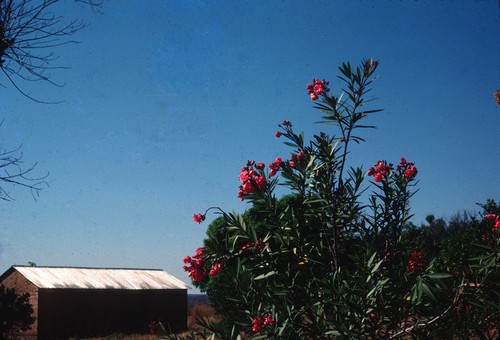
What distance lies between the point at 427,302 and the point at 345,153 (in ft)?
6.32

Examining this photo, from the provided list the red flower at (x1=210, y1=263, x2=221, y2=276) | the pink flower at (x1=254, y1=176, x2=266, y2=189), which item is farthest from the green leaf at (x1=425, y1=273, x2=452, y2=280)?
the red flower at (x1=210, y1=263, x2=221, y2=276)

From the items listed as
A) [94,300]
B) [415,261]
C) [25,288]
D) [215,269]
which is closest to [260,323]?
[215,269]

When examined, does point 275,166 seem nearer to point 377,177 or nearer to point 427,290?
point 377,177

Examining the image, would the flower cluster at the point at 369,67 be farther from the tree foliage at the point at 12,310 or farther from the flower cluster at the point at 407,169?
the tree foliage at the point at 12,310

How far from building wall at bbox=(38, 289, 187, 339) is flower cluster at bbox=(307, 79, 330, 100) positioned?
1176 inches

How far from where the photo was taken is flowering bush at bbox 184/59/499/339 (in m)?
5.91

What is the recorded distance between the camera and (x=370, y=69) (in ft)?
22.4

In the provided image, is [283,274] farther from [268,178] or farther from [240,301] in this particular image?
[268,178]

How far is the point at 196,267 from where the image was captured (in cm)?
666

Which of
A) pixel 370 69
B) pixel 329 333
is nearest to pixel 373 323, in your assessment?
pixel 329 333

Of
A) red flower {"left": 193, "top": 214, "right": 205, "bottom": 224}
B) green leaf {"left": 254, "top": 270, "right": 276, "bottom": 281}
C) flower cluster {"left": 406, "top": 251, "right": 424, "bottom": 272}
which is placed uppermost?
red flower {"left": 193, "top": 214, "right": 205, "bottom": 224}

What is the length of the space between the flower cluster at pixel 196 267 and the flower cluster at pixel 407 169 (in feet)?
9.16

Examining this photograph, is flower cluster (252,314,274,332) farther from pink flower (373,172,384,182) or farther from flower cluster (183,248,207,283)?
pink flower (373,172,384,182)

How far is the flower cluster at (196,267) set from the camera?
662 cm
